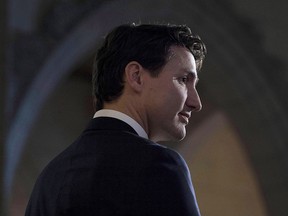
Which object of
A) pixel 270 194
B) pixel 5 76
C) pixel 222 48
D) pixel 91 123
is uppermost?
pixel 222 48

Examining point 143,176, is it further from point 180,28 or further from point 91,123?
point 180,28

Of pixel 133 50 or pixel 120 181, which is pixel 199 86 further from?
pixel 120 181

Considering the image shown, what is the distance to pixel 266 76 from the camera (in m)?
6.24

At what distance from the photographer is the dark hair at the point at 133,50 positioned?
1323 mm

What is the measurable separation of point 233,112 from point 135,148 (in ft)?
17.1

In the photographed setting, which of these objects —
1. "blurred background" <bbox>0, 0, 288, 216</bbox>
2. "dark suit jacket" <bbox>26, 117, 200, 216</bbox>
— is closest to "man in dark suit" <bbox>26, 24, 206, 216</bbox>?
"dark suit jacket" <bbox>26, 117, 200, 216</bbox>

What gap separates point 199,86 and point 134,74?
6.48m

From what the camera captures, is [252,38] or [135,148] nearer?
[135,148]

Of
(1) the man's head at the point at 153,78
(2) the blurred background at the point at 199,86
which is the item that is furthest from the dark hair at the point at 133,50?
(2) the blurred background at the point at 199,86

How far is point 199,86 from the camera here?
7781 mm

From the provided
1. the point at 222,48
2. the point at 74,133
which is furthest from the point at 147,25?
the point at 74,133

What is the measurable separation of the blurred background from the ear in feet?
11.8

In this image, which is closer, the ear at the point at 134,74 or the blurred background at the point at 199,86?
the ear at the point at 134,74

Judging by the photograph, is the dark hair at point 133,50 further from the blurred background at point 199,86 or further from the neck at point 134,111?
the blurred background at point 199,86
